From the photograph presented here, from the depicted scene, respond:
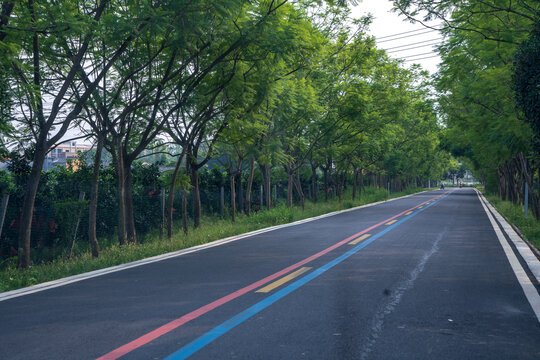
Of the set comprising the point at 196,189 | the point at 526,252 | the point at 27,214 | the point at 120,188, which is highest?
the point at 120,188

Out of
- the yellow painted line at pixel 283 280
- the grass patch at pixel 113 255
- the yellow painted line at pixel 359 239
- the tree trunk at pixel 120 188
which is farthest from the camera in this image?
the tree trunk at pixel 120 188

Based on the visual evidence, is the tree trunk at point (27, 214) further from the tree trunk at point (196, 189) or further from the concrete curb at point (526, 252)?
the concrete curb at point (526, 252)

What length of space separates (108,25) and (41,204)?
9.09 metres

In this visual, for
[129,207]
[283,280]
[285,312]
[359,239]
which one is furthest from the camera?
[129,207]

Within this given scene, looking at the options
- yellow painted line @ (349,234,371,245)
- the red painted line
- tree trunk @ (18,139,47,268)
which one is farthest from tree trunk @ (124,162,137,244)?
the red painted line

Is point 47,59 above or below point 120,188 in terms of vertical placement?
above

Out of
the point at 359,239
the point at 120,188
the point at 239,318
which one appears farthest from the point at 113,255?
the point at 359,239

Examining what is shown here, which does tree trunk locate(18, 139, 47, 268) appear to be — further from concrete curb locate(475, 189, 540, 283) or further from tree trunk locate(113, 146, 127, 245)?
A: concrete curb locate(475, 189, 540, 283)

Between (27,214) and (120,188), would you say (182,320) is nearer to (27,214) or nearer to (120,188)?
(27,214)

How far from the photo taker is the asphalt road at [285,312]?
4395 millimetres

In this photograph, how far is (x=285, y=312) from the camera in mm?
5621

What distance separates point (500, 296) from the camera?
6.45m

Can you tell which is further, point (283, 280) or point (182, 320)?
point (283, 280)

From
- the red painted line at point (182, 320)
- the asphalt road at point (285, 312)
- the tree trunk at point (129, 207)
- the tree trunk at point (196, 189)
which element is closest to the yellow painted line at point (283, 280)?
the asphalt road at point (285, 312)
